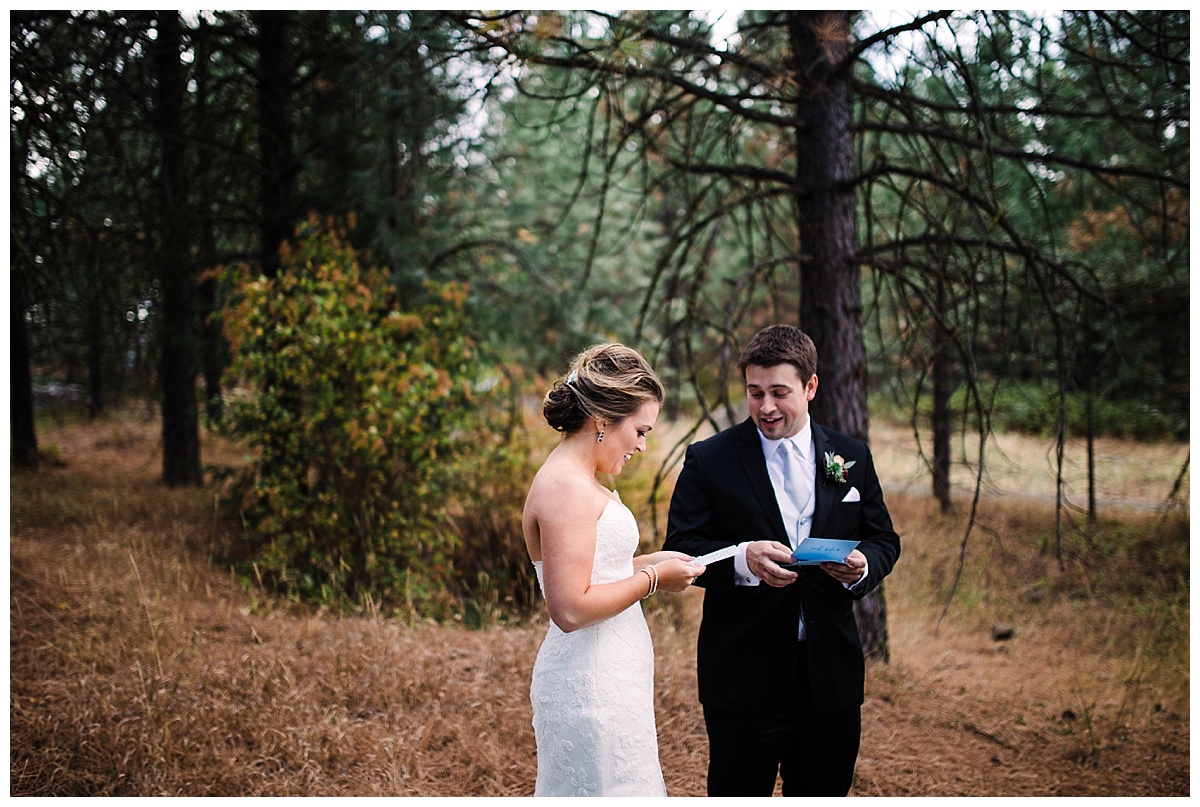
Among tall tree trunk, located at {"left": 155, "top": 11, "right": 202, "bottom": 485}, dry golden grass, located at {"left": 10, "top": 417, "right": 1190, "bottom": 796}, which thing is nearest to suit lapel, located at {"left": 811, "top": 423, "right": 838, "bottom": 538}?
dry golden grass, located at {"left": 10, "top": 417, "right": 1190, "bottom": 796}

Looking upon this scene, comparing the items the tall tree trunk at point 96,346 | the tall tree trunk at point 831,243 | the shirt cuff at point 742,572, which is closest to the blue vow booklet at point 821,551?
the shirt cuff at point 742,572

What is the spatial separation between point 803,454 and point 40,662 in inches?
176

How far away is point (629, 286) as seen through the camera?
63.6 feet

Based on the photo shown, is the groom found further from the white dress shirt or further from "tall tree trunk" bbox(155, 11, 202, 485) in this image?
"tall tree trunk" bbox(155, 11, 202, 485)

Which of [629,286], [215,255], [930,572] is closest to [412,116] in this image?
[215,255]

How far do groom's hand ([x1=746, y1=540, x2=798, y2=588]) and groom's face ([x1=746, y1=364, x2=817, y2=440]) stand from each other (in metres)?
0.41

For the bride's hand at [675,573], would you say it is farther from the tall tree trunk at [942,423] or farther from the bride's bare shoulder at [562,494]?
the tall tree trunk at [942,423]

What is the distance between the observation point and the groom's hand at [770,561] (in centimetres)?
241

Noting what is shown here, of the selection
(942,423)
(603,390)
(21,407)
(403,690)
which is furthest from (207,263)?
(942,423)

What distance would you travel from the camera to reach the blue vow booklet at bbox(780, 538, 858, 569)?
7.84 feet

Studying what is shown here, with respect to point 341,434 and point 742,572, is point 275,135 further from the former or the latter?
point 742,572

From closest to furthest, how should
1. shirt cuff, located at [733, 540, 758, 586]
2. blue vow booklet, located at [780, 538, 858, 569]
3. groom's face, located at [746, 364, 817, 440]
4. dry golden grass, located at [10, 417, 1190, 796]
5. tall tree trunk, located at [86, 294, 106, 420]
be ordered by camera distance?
blue vow booklet, located at [780, 538, 858, 569], shirt cuff, located at [733, 540, 758, 586], groom's face, located at [746, 364, 817, 440], dry golden grass, located at [10, 417, 1190, 796], tall tree trunk, located at [86, 294, 106, 420]

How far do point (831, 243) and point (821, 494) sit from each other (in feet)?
8.49
